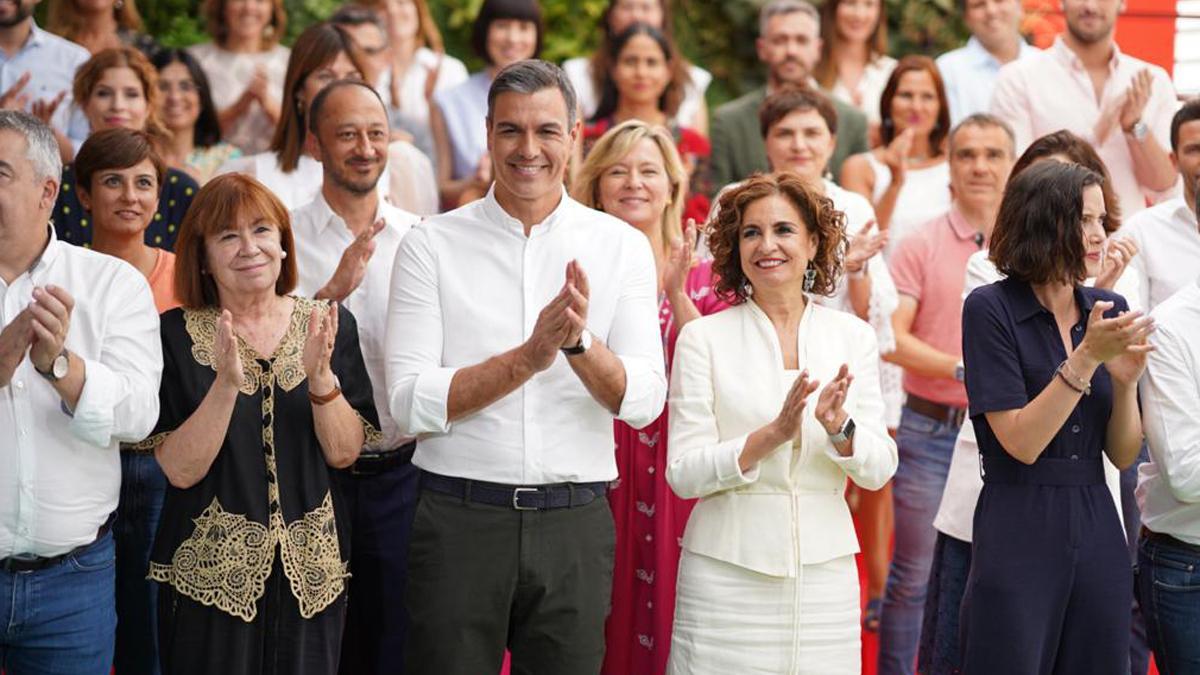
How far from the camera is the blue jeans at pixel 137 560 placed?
4047 millimetres

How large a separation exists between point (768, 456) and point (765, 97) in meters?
2.89

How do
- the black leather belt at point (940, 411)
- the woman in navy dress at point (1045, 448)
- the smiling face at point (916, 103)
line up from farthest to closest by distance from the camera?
1. the smiling face at point (916, 103)
2. the black leather belt at point (940, 411)
3. the woman in navy dress at point (1045, 448)

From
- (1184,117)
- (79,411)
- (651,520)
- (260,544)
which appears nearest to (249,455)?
(260,544)

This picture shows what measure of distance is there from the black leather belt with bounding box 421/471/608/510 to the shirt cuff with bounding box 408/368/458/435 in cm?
16

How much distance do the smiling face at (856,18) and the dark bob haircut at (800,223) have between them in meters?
3.30

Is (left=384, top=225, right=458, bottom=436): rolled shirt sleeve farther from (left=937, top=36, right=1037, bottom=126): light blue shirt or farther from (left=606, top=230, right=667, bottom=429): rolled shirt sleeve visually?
(left=937, top=36, right=1037, bottom=126): light blue shirt

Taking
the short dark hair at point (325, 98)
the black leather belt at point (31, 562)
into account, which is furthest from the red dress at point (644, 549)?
the black leather belt at point (31, 562)

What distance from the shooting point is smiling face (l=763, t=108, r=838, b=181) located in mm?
5211

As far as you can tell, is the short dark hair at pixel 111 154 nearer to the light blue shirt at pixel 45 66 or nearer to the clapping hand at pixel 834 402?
the light blue shirt at pixel 45 66

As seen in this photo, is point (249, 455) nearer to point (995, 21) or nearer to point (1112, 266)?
point (1112, 266)

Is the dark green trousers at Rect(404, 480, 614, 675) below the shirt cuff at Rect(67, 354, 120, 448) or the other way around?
below

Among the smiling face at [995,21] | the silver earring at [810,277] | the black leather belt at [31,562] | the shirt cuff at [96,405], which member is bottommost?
the black leather belt at [31,562]

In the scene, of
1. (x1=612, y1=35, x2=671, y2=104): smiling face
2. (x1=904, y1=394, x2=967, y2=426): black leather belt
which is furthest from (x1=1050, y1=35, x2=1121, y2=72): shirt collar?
(x1=904, y1=394, x2=967, y2=426): black leather belt

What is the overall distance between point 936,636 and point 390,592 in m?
1.51
